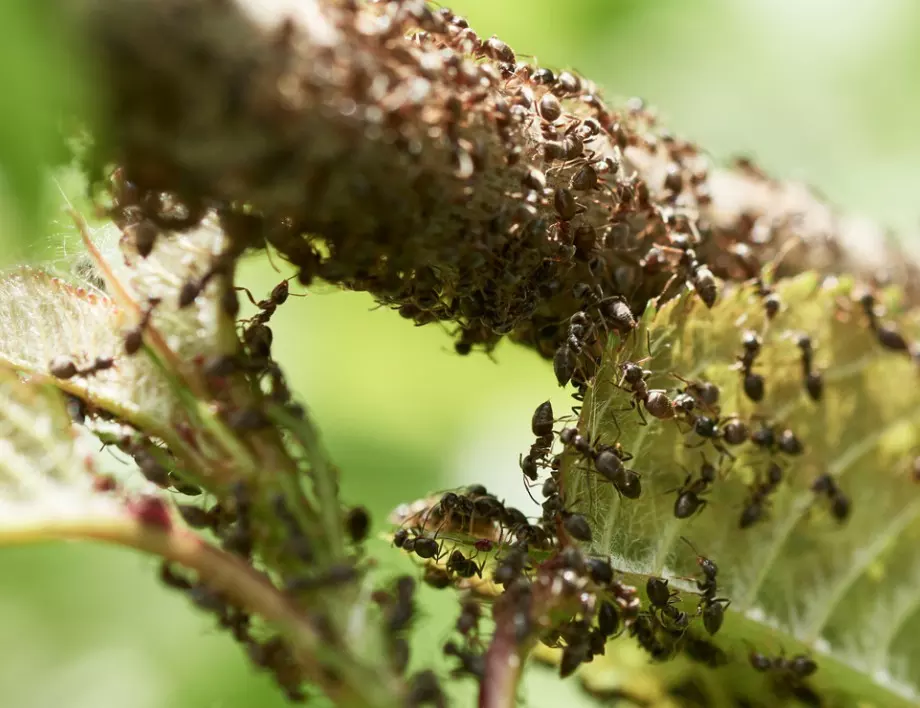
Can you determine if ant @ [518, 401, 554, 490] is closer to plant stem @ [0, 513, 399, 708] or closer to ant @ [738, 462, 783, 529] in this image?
ant @ [738, 462, 783, 529]

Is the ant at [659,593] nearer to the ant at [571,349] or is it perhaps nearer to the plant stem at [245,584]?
the ant at [571,349]

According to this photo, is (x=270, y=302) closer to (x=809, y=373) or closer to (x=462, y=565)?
(x=462, y=565)

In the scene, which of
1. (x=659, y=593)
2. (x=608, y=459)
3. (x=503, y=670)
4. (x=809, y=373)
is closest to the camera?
(x=503, y=670)

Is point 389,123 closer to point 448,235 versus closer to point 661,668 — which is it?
point 448,235

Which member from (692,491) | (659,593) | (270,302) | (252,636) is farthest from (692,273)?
(252,636)

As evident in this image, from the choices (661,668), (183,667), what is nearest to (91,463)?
(661,668)

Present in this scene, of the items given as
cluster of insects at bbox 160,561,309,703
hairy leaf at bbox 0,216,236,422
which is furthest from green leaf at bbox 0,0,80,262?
cluster of insects at bbox 160,561,309,703

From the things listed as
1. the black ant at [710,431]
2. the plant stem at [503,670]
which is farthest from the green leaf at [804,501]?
the plant stem at [503,670]
